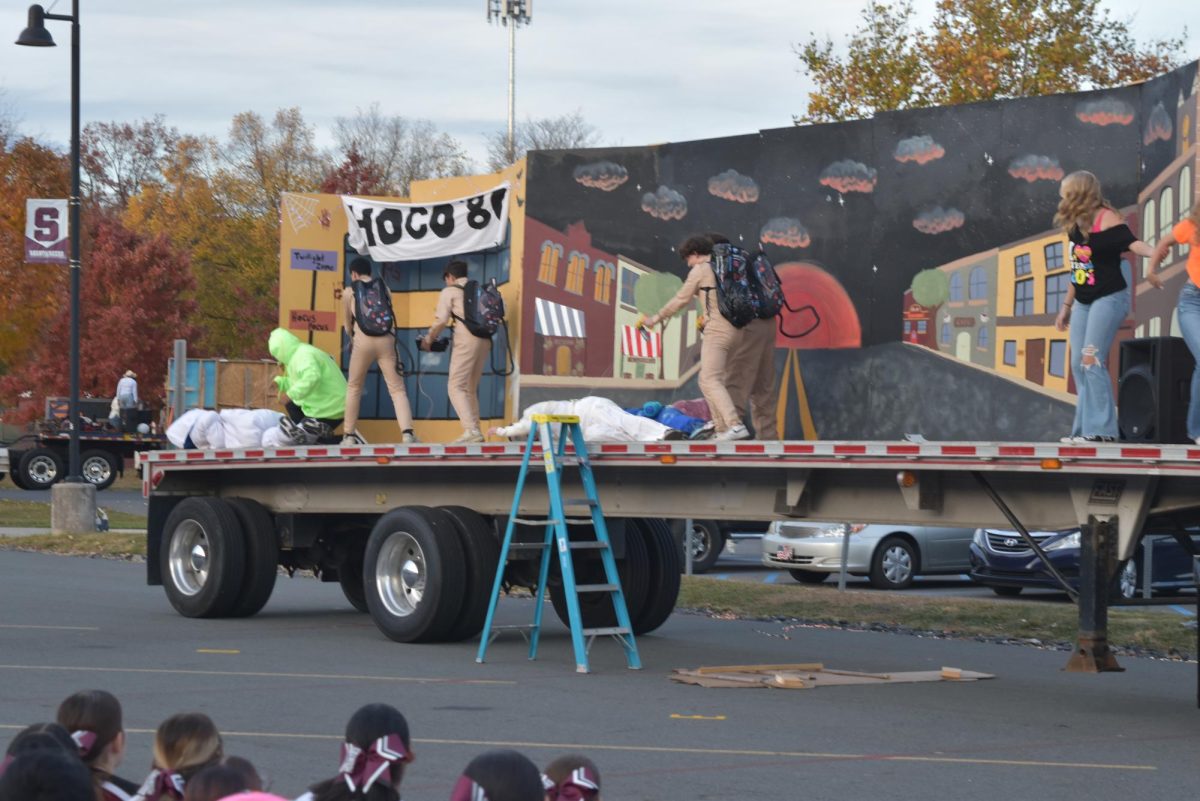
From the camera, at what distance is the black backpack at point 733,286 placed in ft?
42.6

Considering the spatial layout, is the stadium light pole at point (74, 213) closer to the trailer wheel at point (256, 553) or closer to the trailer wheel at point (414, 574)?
the trailer wheel at point (256, 553)

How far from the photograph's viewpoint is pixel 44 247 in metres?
24.2

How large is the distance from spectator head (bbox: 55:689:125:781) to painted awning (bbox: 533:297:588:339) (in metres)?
16.2

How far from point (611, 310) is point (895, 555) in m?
4.70

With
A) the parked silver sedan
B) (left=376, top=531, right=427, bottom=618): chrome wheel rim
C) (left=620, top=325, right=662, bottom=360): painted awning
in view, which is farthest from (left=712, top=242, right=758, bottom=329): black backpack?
the parked silver sedan

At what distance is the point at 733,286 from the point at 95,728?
29.0ft

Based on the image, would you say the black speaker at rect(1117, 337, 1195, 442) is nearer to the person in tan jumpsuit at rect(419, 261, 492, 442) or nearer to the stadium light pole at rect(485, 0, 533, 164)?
the person in tan jumpsuit at rect(419, 261, 492, 442)

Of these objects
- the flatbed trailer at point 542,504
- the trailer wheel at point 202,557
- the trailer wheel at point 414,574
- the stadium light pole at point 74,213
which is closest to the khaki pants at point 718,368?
the flatbed trailer at point 542,504

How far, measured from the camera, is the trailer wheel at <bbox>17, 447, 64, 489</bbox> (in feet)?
124

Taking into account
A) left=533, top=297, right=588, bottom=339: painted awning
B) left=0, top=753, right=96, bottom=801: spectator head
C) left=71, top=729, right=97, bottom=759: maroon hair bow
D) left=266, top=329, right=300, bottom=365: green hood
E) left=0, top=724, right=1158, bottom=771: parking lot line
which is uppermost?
left=533, top=297, right=588, bottom=339: painted awning

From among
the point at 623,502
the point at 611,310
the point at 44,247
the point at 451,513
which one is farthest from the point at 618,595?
the point at 44,247

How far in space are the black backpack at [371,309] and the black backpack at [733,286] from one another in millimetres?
3848

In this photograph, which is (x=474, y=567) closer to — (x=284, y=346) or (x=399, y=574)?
(x=399, y=574)

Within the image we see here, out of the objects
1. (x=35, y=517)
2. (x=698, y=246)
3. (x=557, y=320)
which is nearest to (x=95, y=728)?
(x=698, y=246)
